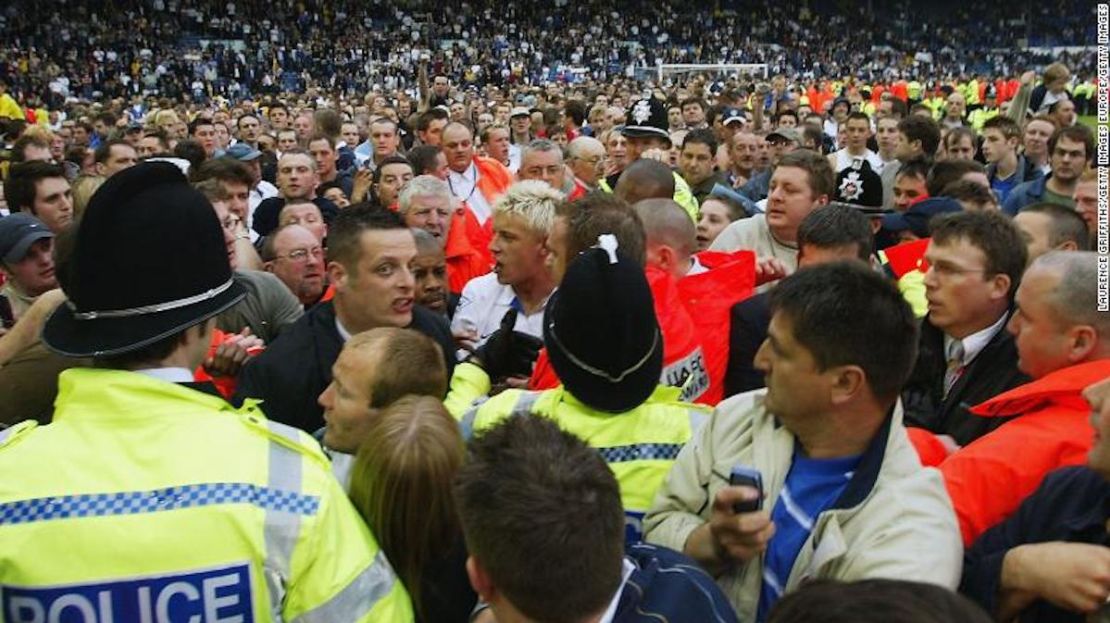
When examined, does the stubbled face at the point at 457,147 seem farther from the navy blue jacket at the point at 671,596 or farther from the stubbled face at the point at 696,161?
the navy blue jacket at the point at 671,596

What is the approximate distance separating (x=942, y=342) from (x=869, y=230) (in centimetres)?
65

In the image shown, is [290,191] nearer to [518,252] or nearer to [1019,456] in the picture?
[518,252]

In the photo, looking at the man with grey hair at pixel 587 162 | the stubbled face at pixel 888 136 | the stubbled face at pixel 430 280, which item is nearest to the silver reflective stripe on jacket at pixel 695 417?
the stubbled face at pixel 430 280

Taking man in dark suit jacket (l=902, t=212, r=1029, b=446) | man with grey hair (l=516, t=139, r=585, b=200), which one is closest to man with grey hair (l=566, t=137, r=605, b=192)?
man with grey hair (l=516, t=139, r=585, b=200)

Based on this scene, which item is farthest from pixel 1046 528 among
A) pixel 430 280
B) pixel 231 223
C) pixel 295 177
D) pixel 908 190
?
pixel 295 177

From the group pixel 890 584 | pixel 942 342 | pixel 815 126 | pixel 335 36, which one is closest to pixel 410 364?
pixel 890 584

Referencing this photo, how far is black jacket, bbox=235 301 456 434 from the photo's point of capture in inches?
129

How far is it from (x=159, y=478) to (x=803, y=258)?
116 inches

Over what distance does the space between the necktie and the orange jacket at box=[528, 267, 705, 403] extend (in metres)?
0.85

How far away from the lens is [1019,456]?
A: 2.36 meters

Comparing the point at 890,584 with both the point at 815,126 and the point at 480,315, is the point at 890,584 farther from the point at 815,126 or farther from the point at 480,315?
the point at 815,126

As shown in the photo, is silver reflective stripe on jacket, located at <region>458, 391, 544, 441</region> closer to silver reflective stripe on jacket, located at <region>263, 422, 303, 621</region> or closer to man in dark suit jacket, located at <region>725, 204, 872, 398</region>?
silver reflective stripe on jacket, located at <region>263, 422, 303, 621</region>

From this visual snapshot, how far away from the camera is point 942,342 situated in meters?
3.54

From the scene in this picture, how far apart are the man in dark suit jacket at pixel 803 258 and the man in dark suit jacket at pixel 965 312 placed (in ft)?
1.18
